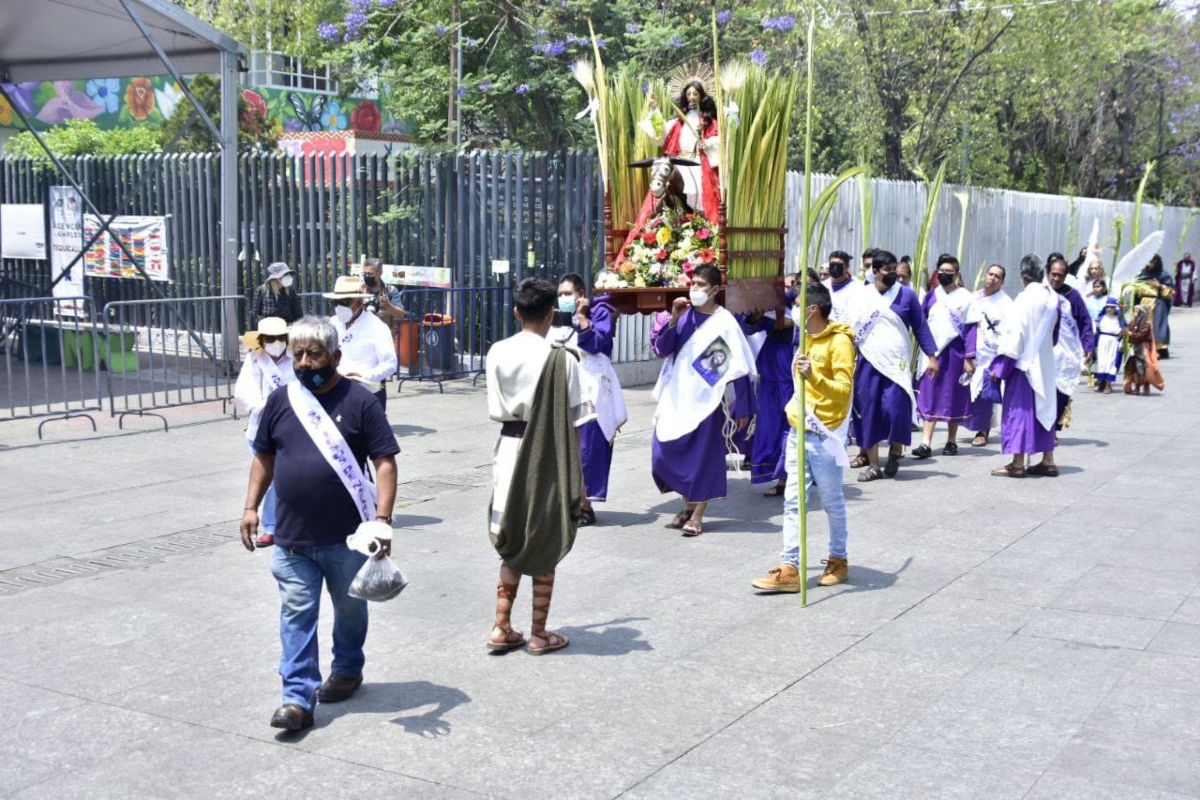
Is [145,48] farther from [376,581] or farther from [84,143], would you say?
[376,581]

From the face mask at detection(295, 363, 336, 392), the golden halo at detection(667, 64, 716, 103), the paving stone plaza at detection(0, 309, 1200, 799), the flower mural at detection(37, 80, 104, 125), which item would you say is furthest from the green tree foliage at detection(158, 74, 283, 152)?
the face mask at detection(295, 363, 336, 392)

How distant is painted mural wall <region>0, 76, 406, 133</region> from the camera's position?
33.0 m

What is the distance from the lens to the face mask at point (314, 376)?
525 centimetres

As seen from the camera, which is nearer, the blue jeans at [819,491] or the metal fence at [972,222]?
the blue jeans at [819,491]

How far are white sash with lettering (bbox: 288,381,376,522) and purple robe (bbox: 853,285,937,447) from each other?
6282 mm

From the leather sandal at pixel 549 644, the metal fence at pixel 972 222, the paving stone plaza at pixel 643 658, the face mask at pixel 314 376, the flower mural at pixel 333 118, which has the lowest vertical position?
the paving stone plaza at pixel 643 658

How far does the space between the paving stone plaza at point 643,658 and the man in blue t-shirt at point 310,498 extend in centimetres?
33

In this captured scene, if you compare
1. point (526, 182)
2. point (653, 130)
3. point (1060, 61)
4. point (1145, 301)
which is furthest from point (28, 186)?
point (1060, 61)

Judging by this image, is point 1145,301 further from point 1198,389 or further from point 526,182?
point 526,182

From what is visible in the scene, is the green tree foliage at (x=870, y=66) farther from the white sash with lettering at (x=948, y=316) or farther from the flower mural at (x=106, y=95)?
the flower mural at (x=106, y=95)

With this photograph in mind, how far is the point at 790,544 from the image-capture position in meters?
7.23

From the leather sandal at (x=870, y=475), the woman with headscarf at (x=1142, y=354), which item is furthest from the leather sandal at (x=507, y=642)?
the woman with headscarf at (x=1142, y=354)

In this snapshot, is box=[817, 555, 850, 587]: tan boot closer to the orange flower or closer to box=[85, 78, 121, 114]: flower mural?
the orange flower

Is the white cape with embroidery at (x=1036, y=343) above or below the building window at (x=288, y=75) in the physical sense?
below
